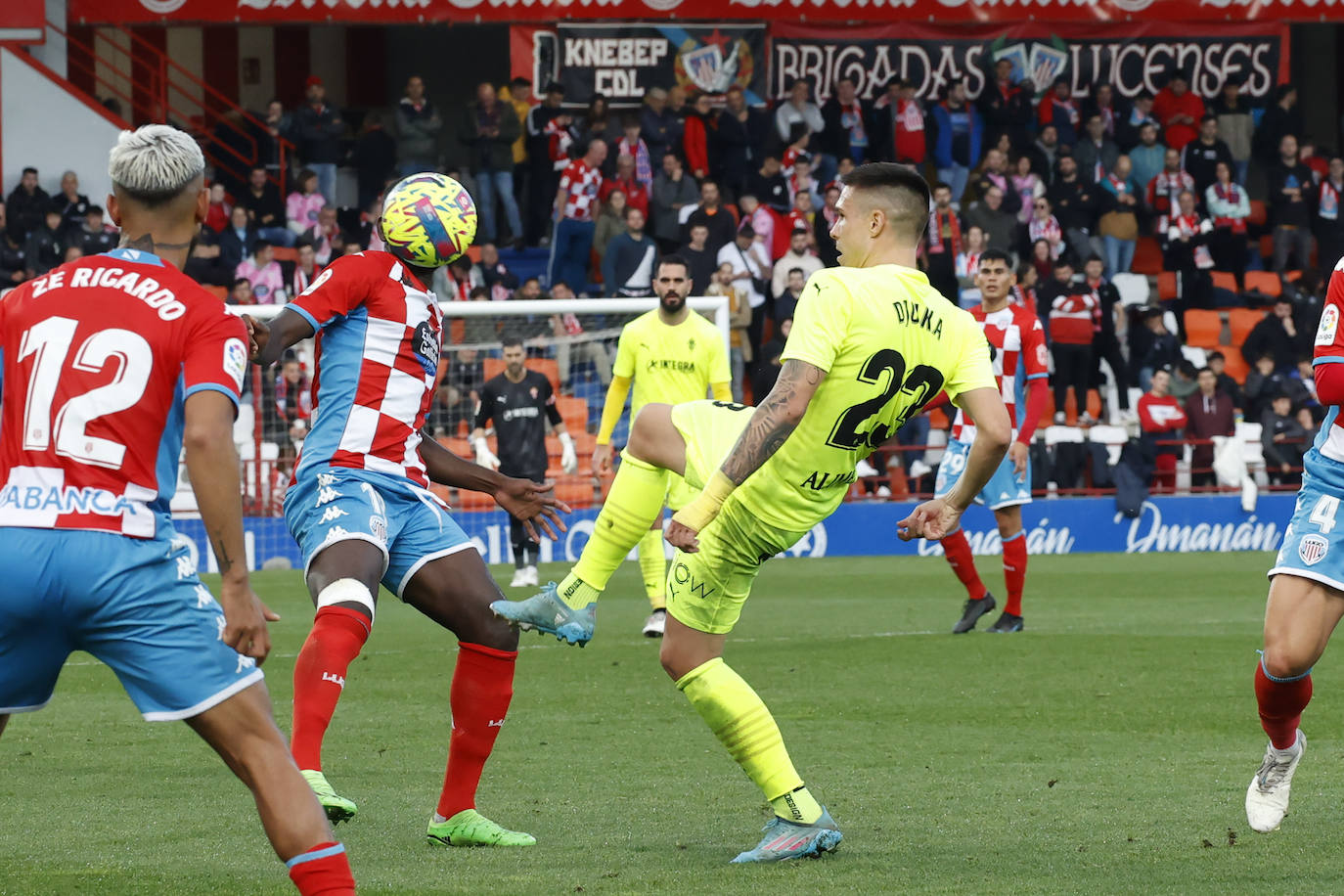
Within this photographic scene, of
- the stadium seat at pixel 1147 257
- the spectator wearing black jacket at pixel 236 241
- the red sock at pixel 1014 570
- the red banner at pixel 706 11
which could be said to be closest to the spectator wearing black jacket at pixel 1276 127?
the red banner at pixel 706 11

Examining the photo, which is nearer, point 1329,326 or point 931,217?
point 1329,326

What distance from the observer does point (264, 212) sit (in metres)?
22.4

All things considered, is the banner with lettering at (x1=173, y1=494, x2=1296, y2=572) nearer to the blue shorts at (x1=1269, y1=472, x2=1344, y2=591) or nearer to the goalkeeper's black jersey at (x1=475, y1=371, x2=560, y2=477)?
the goalkeeper's black jersey at (x1=475, y1=371, x2=560, y2=477)

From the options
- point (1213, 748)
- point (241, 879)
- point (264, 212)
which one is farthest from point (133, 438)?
point (264, 212)

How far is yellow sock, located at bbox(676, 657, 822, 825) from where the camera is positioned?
18.5ft

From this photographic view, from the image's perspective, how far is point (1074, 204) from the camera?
24.3 m

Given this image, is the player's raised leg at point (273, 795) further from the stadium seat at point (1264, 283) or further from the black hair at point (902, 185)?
the stadium seat at point (1264, 283)

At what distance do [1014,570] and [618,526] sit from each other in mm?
6875

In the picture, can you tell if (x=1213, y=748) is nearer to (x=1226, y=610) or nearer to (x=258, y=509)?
(x=1226, y=610)

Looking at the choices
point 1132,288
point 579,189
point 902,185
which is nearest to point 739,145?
point 579,189

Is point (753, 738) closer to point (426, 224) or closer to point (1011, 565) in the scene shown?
point (426, 224)

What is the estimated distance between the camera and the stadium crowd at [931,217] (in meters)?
21.7

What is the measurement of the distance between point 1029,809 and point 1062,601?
28.1ft

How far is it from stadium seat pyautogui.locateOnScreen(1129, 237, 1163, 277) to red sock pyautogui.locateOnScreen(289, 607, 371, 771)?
21.8 m
